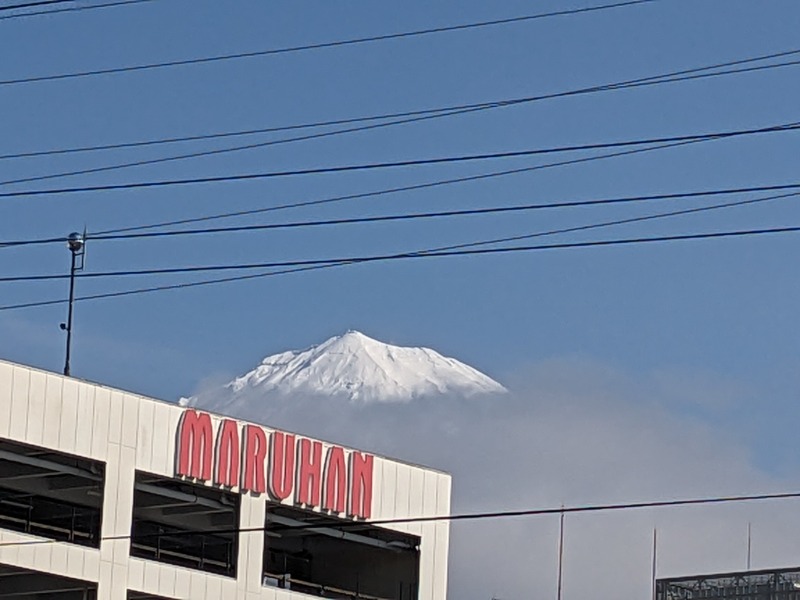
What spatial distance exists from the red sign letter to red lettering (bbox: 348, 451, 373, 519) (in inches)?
200

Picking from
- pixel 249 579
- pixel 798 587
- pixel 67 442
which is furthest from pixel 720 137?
pixel 798 587

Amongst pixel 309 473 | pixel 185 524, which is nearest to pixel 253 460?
pixel 309 473

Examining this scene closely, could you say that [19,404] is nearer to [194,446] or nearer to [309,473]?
[194,446]

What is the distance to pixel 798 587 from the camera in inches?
4181

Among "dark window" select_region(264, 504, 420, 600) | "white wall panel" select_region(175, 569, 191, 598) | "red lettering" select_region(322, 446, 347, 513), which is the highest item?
"red lettering" select_region(322, 446, 347, 513)

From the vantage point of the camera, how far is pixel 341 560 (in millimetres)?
70312

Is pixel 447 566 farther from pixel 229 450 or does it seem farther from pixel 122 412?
pixel 122 412

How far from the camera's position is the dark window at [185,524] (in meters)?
59.6

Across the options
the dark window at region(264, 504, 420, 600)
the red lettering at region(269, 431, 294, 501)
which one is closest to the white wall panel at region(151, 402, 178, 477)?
the red lettering at region(269, 431, 294, 501)

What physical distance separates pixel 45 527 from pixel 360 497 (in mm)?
10594

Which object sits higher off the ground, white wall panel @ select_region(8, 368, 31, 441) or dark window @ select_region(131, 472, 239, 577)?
white wall panel @ select_region(8, 368, 31, 441)

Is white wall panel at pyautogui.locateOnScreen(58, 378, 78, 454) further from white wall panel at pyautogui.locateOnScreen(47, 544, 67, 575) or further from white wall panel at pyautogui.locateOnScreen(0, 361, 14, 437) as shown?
white wall panel at pyautogui.locateOnScreen(47, 544, 67, 575)

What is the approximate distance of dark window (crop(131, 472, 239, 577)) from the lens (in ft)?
196

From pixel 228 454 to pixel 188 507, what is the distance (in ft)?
11.0
